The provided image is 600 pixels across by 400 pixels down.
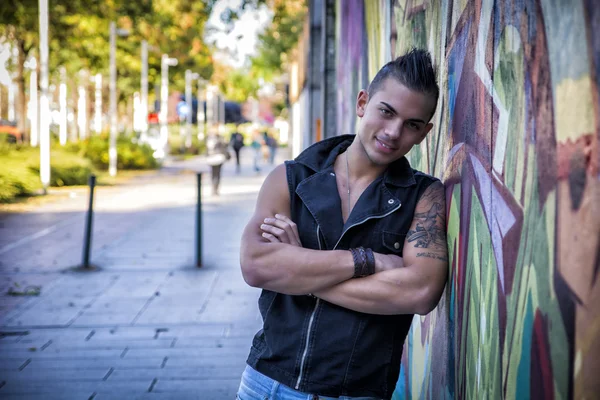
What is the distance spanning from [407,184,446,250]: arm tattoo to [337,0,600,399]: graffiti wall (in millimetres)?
44

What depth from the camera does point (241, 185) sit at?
24.3 m

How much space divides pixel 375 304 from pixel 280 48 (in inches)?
1622

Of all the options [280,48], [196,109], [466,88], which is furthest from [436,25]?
[196,109]

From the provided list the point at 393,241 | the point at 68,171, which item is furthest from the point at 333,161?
the point at 68,171

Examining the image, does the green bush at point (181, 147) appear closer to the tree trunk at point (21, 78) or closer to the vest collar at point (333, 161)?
the tree trunk at point (21, 78)

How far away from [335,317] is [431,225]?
0.39m

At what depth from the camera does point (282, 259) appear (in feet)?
7.93

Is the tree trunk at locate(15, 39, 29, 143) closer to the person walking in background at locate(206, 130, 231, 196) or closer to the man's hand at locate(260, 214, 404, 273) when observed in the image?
the person walking in background at locate(206, 130, 231, 196)

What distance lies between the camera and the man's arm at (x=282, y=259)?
2359mm

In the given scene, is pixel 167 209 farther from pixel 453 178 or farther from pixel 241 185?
pixel 453 178

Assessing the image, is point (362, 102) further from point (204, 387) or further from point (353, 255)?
point (204, 387)

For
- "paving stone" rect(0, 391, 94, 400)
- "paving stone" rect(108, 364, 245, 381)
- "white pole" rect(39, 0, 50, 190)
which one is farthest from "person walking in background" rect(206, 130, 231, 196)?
"paving stone" rect(0, 391, 94, 400)

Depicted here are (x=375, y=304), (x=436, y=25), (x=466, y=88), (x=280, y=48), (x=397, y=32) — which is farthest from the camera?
(x=280, y=48)

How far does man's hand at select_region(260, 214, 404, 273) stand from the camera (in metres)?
2.38
